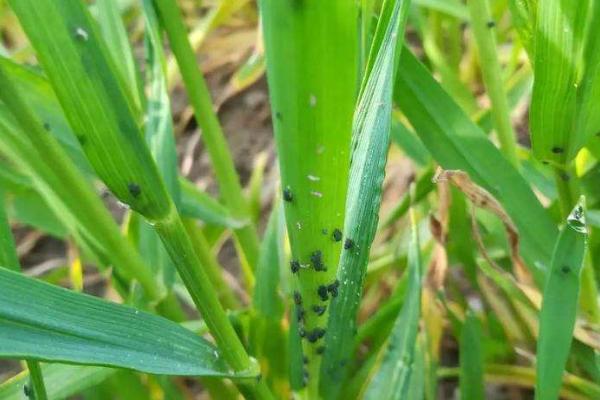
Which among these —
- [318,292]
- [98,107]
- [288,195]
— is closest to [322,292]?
[318,292]

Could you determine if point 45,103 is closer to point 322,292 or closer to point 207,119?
point 207,119

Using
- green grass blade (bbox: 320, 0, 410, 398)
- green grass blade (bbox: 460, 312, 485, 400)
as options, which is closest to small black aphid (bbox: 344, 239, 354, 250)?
green grass blade (bbox: 320, 0, 410, 398)

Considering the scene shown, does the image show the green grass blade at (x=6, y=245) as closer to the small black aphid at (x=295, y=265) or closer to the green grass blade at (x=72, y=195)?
the green grass blade at (x=72, y=195)

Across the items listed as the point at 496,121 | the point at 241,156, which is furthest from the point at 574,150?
the point at 241,156

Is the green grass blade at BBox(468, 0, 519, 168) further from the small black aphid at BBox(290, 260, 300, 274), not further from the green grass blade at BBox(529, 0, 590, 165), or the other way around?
the small black aphid at BBox(290, 260, 300, 274)

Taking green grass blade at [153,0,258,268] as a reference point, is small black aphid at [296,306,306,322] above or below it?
below

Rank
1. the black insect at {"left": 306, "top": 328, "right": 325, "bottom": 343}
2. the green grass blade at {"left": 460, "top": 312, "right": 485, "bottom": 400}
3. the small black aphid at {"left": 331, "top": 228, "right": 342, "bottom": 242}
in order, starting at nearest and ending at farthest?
the small black aphid at {"left": 331, "top": 228, "right": 342, "bottom": 242}
the black insect at {"left": 306, "top": 328, "right": 325, "bottom": 343}
the green grass blade at {"left": 460, "top": 312, "right": 485, "bottom": 400}
